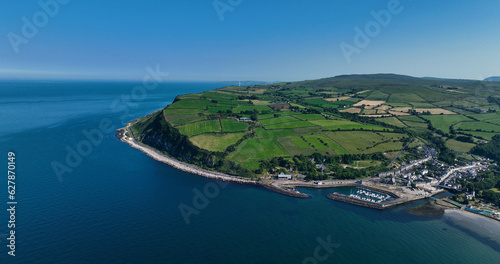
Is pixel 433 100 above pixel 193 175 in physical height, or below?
above

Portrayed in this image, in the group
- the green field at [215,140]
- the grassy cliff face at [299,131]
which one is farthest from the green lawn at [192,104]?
the green field at [215,140]

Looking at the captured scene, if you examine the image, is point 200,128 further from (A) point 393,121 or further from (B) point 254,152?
(A) point 393,121

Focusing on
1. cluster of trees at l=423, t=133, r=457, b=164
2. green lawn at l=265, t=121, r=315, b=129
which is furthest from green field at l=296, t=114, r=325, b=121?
cluster of trees at l=423, t=133, r=457, b=164

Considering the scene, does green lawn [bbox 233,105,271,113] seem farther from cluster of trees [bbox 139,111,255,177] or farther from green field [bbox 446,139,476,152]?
green field [bbox 446,139,476,152]

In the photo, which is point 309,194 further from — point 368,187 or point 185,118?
point 185,118

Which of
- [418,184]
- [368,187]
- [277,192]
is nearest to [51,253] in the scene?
[277,192]

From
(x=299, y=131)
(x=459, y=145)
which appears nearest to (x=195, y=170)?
(x=299, y=131)
